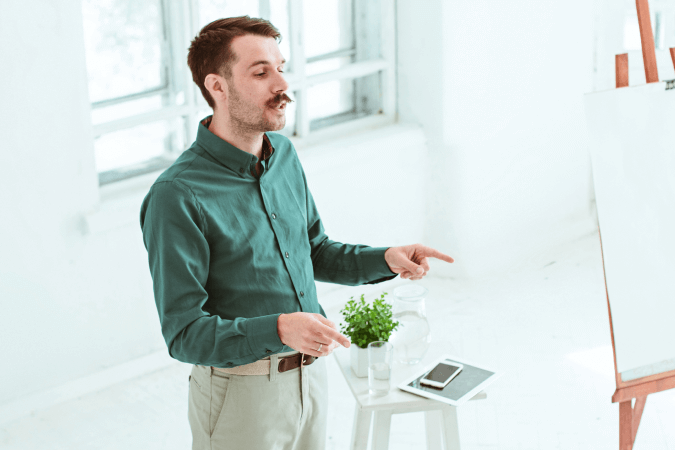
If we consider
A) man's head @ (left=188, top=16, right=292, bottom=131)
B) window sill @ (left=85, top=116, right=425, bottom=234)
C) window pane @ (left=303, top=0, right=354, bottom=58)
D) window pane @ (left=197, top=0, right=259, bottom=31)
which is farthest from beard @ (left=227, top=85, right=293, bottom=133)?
window pane @ (left=303, top=0, right=354, bottom=58)

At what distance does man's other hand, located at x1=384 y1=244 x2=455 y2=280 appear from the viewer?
6.33 ft

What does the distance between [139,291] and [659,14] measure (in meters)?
3.49

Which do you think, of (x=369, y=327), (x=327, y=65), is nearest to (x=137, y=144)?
(x=327, y=65)

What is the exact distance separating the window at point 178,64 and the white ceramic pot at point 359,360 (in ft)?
5.77

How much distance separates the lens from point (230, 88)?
1808 mm

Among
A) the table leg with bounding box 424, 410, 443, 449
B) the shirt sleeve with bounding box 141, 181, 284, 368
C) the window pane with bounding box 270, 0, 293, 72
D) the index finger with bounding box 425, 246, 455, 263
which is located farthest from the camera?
the window pane with bounding box 270, 0, 293, 72

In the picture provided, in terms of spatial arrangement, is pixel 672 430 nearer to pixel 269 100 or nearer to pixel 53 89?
pixel 269 100

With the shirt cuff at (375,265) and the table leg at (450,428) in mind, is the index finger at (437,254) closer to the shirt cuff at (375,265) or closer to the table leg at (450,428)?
the shirt cuff at (375,265)

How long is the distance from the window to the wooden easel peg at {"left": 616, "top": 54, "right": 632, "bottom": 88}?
2.06m

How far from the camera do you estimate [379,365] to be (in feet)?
6.58

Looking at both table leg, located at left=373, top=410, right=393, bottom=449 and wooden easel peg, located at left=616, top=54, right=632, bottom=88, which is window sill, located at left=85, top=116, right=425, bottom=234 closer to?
table leg, located at left=373, top=410, right=393, bottom=449

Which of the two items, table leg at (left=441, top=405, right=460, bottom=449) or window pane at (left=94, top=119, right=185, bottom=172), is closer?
Result: table leg at (left=441, top=405, right=460, bottom=449)

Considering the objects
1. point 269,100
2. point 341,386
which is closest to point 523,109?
point 341,386

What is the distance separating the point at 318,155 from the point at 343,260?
72.9 inches
